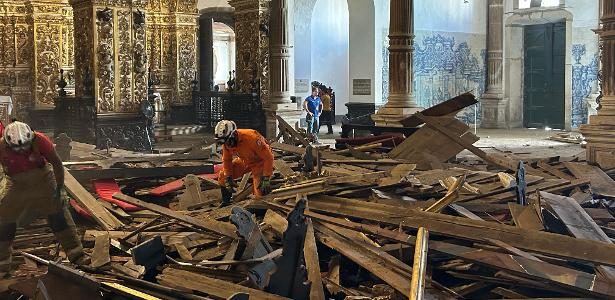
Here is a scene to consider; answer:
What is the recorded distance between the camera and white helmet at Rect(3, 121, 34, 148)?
5863 millimetres

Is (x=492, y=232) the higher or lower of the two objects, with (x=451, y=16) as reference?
lower

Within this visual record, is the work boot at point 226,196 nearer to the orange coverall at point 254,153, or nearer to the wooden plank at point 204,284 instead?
the orange coverall at point 254,153

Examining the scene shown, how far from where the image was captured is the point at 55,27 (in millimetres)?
17453

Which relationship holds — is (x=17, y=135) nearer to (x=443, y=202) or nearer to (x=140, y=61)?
(x=443, y=202)

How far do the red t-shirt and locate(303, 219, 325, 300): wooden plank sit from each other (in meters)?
2.31

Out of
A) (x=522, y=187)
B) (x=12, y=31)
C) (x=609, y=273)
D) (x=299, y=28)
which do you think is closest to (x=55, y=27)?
(x=12, y=31)

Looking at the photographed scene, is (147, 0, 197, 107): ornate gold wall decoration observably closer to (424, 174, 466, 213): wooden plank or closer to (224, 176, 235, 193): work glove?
(224, 176, 235, 193): work glove

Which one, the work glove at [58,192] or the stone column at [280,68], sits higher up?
the stone column at [280,68]

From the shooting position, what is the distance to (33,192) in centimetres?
620

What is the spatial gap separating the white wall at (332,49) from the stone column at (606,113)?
1457cm

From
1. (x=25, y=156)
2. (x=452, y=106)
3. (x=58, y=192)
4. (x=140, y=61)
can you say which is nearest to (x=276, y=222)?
(x=58, y=192)

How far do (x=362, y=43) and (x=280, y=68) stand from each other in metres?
4.78

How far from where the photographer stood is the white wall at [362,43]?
2055 cm

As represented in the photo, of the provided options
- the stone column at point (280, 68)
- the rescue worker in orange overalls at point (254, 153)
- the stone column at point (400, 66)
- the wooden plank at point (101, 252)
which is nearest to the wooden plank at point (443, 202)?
the rescue worker in orange overalls at point (254, 153)
